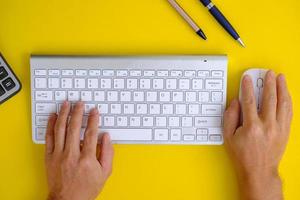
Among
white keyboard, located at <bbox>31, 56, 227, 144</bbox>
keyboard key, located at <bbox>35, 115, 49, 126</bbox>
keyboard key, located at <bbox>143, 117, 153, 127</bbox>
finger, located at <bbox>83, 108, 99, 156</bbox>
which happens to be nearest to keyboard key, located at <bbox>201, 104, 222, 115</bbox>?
white keyboard, located at <bbox>31, 56, 227, 144</bbox>

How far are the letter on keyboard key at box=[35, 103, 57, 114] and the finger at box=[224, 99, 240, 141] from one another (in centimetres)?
34

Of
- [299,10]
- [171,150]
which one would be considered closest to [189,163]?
[171,150]

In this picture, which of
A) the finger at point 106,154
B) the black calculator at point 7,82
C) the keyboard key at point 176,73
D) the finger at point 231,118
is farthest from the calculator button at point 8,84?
the finger at point 231,118

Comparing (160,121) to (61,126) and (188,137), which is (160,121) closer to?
(188,137)

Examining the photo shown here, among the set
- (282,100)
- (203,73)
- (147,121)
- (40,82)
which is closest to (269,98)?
(282,100)

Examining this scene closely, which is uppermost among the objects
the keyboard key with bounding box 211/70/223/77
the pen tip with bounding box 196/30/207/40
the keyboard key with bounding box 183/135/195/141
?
the pen tip with bounding box 196/30/207/40

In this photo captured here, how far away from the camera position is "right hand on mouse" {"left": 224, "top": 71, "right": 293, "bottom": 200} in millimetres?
828

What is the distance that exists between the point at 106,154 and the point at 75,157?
0.20 ft

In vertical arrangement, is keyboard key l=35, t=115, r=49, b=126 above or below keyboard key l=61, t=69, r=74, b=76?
below

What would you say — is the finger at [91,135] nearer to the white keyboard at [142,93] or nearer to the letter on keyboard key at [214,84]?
the white keyboard at [142,93]

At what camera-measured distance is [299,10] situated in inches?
33.3

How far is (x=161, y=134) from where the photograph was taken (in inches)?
33.5

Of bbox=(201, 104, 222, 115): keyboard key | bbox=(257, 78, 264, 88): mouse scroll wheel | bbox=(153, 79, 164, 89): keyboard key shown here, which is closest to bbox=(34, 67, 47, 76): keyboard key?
bbox=(153, 79, 164, 89): keyboard key

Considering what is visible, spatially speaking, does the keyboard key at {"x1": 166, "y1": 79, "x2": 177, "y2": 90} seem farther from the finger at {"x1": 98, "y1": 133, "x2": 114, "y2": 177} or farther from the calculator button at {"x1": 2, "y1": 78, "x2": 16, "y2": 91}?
the calculator button at {"x1": 2, "y1": 78, "x2": 16, "y2": 91}
